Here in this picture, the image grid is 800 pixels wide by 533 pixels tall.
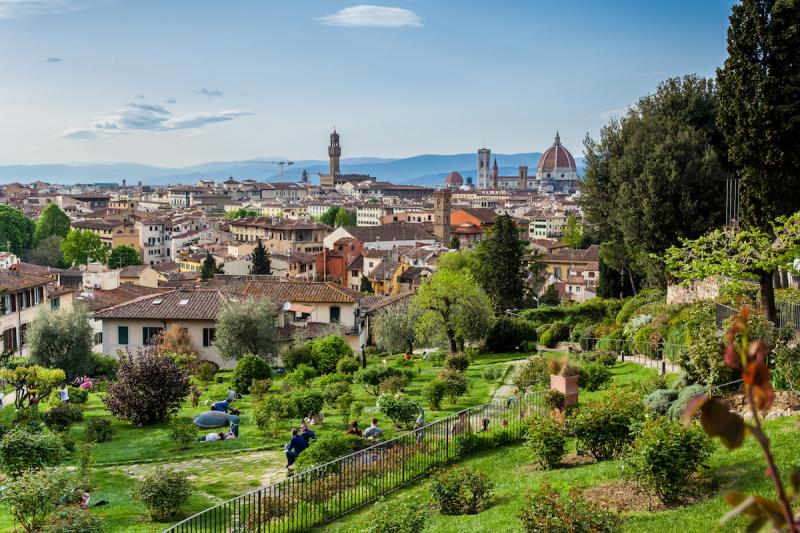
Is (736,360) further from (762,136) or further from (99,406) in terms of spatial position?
(99,406)

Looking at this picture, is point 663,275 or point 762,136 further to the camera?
point 663,275

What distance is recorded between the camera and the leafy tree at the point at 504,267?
47.3 meters

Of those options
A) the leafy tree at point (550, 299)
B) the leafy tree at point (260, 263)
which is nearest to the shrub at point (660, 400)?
the leafy tree at point (550, 299)

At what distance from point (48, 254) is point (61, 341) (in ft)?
262

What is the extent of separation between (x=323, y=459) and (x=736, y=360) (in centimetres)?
1103

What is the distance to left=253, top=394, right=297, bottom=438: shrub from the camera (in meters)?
18.0

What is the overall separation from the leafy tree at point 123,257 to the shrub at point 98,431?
8272 centimetres

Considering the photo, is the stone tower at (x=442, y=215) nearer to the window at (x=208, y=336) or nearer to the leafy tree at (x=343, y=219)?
the leafy tree at (x=343, y=219)

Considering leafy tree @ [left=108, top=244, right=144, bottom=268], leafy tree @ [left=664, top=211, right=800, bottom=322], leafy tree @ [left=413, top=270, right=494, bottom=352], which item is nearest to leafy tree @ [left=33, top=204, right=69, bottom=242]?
leafy tree @ [left=108, top=244, right=144, bottom=268]

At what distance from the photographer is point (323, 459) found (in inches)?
503

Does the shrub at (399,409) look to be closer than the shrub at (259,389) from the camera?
Yes

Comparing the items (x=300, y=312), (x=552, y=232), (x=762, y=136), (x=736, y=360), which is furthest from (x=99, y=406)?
(x=552, y=232)

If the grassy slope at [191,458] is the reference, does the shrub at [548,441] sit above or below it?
above

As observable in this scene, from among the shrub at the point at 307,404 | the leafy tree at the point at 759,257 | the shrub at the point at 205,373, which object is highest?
the leafy tree at the point at 759,257
